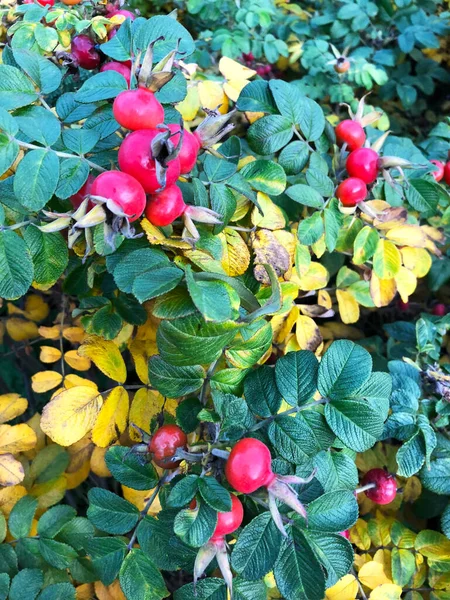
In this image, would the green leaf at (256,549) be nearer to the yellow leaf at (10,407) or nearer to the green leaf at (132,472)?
the green leaf at (132,472)

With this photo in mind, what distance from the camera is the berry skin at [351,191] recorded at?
38.8 inches

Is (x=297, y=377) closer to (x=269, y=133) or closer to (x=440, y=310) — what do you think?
(x=269, y=133)

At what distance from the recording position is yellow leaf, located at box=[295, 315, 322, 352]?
1.02 metres

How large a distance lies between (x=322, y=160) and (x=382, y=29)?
1.13 m

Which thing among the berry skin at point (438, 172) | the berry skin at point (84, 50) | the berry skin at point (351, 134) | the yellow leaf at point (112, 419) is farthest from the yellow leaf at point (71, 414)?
the berry skin at point (438, 172)

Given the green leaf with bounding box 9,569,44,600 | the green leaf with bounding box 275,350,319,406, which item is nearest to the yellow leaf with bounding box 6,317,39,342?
the green leaf with bounding box 9,569,44,600

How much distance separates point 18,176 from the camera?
2.22 ft

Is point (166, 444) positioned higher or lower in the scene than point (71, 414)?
higher

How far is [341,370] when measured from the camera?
0.76m

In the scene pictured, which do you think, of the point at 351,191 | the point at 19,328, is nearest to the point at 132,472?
the point at 351,191

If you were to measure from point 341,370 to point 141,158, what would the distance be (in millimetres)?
413

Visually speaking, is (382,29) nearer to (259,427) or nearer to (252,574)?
(259,427)

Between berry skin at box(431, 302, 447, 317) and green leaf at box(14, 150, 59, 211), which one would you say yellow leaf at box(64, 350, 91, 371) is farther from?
berry skin at box(431, 302, 447, 317)

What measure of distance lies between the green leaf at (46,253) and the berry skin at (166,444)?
0.94ft
